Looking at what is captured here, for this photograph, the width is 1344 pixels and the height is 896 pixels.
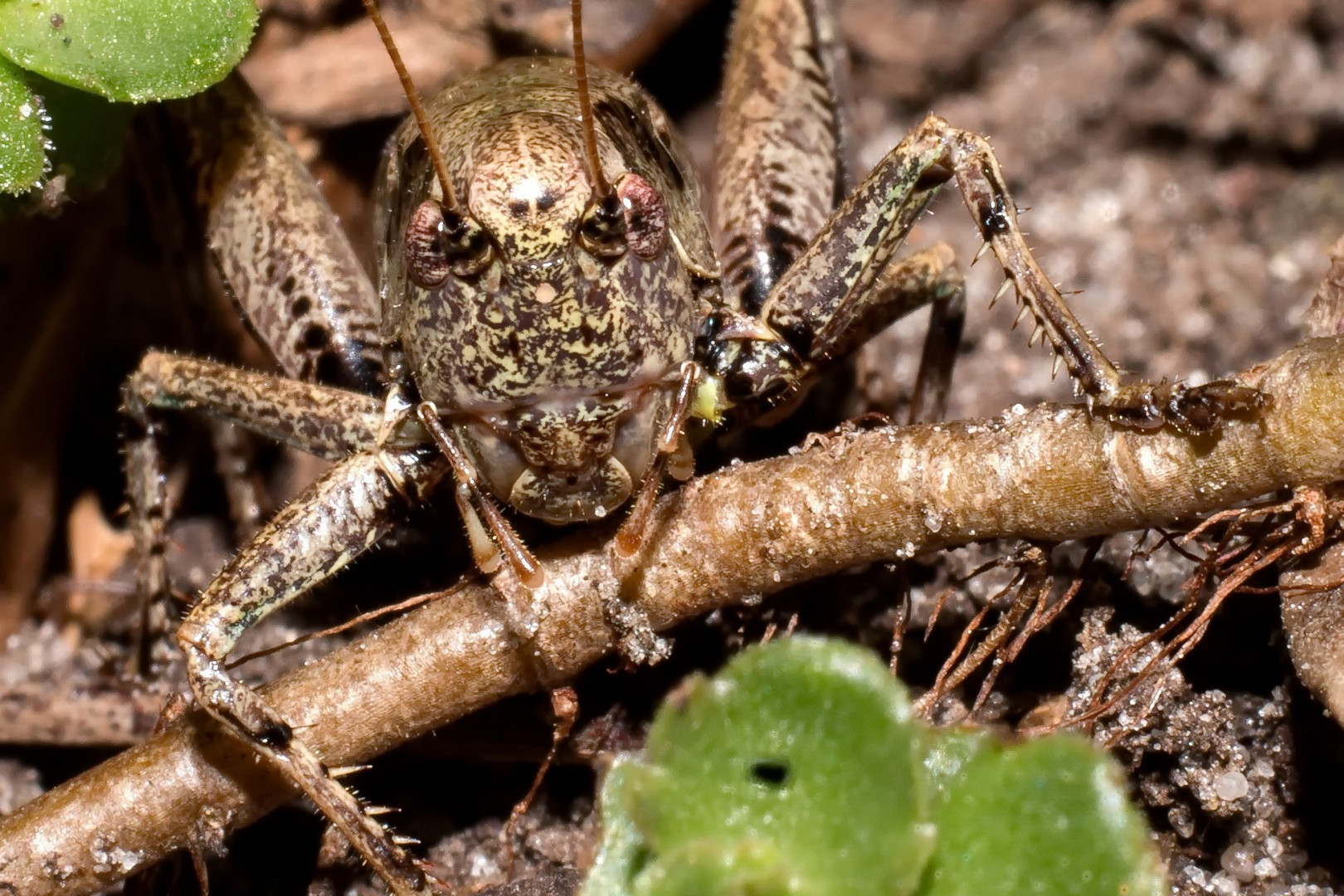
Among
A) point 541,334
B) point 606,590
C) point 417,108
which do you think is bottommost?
point 606,590

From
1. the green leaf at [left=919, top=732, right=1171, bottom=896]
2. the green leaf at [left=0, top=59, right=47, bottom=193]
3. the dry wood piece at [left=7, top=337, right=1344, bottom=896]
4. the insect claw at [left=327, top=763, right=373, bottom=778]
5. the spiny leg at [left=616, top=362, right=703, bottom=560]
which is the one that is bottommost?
the green leaf at [left=919, top=732, right=1171, bottom=896]

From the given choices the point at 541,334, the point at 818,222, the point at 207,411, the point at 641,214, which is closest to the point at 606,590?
the point at 541,334

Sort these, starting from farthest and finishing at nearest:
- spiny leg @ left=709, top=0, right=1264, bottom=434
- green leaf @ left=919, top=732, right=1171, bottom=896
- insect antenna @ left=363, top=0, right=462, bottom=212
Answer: spiny leg @ left=709, top=0, right=1264, bottom=434 → insect antenna @ left=363, top=0, right=462, bottom=212 → green leaf @ left=919, top=732, right=1171, bottom=896

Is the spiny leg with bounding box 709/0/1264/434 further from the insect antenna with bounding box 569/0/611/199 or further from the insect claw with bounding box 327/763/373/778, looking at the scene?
the insect claw with bounding box 327/763/373/778

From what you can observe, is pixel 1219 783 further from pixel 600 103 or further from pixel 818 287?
pixel 600 103

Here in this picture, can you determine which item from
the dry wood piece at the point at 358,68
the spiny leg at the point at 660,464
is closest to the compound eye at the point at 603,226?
the spiny leg at the point at 660,464

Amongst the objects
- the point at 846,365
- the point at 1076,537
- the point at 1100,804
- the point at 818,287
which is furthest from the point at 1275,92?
the point at 1100,804

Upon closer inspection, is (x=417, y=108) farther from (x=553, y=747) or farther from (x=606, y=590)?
(x=553, y=747)

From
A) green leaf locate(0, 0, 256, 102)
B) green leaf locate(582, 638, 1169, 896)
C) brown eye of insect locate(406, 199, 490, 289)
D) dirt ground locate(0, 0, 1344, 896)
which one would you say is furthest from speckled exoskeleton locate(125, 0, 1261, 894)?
green leaf locate(582, 638, 1169, 896)
